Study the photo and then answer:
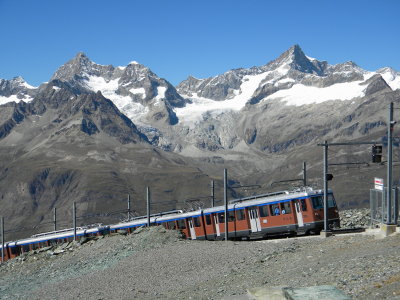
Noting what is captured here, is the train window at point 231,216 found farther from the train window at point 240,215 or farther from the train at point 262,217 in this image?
the train window at point 240,215

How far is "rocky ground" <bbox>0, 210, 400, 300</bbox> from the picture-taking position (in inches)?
971

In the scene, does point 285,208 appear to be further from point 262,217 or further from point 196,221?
point 196,221

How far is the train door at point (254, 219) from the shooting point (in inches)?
2205

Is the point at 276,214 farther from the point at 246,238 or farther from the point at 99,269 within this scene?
the point at 99,269

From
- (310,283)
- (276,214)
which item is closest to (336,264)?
(310,283)

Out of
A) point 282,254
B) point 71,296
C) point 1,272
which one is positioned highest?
point 282,254

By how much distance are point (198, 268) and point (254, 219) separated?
67.6ft

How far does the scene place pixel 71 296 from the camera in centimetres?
3519

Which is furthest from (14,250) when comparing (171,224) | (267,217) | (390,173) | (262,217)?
(390,173)

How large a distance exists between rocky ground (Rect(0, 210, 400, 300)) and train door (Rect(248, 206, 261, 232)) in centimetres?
863

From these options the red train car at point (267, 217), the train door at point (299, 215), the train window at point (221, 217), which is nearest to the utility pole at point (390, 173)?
the red train car at point (267, 217)

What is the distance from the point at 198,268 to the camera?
120 feet

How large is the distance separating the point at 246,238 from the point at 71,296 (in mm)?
28714

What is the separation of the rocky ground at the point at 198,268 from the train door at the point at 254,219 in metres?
8.63
